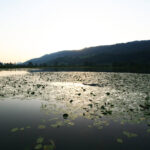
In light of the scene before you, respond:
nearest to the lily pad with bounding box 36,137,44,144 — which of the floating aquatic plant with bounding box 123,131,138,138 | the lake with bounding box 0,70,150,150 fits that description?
the lake with bounding box 0,70,150,150

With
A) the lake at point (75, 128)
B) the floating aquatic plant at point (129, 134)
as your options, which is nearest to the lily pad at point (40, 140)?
the lake at point (75, 128)

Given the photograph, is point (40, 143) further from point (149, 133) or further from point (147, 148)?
point (149, 133)

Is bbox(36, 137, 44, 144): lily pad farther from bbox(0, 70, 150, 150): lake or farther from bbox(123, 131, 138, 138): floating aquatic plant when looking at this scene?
bbox(123, 131, 138, 138): floating aquatic plant

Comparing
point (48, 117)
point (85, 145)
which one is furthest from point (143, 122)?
point (48, 117)

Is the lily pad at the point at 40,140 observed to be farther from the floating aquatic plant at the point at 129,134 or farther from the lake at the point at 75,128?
the floating aquatic plant at the point at 129,134

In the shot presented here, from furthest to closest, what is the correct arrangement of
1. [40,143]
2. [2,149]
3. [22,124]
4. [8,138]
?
[22,124]
[8,138]
[40,143]
[2,149]

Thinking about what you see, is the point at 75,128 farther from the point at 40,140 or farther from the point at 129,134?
the point at 129,134

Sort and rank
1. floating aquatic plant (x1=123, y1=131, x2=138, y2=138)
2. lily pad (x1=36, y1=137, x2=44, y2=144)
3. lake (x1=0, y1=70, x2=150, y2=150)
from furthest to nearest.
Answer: floating aquatic plant (x1=123, y1=131, x2=138, y2=138) < lily pad (x1=36, y1=137, x2=44, y2=144) < lake (x1=0, y1=70, x2=150, y2=150)

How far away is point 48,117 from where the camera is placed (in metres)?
8.12

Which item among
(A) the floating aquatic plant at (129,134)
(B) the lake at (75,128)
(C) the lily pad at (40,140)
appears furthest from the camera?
(A) the floating aquatic plant at (129,134)

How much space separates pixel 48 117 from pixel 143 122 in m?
6.11

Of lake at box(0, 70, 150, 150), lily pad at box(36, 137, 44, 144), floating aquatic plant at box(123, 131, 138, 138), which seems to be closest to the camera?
lake at box(0, 70, 150, 150)

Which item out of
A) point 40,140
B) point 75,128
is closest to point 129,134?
point 75,128

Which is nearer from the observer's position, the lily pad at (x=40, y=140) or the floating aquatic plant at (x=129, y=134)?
the lily pad at (x=40, y=140)
